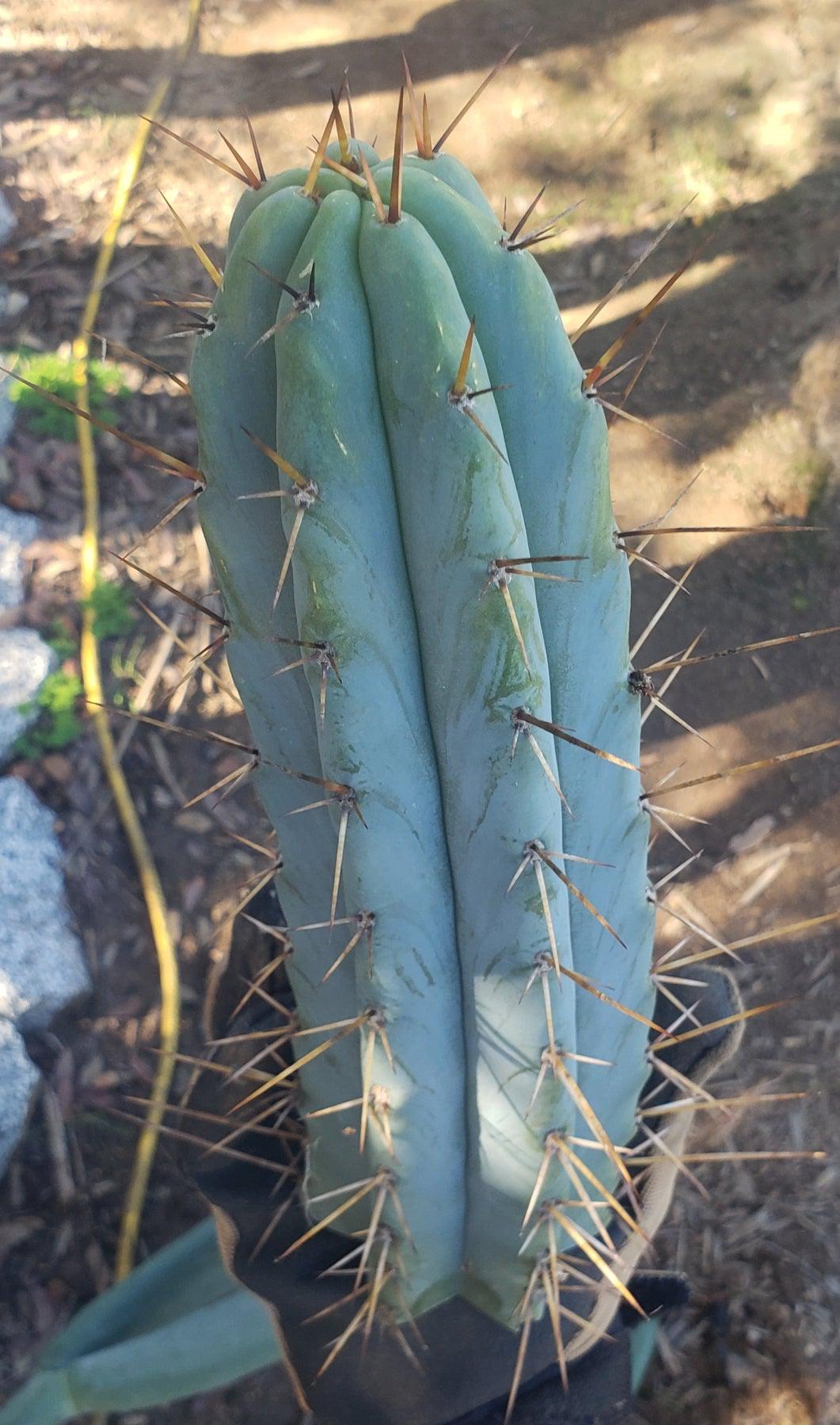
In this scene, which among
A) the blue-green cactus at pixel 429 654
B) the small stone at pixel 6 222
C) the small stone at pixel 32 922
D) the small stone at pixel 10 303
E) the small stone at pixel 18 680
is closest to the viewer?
the blue-green cactus at pixel 429 654

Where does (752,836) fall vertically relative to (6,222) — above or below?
below

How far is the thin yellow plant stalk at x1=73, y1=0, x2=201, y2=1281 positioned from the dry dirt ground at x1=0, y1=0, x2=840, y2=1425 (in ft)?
0.11

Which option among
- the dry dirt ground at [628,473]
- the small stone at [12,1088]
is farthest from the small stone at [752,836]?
the small stone at [12,1088]

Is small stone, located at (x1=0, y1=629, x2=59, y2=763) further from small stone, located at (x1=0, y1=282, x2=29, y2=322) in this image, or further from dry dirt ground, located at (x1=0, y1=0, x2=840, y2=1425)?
small stone, located at (x1=0, y1=282, x2=29, y2=322)

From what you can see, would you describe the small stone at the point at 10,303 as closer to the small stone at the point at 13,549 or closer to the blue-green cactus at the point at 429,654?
the small stone at the point at 13,549

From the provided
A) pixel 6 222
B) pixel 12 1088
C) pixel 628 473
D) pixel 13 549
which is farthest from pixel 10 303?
pixel 12 1088

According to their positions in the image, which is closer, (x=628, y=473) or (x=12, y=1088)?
(x=12, y=1088)

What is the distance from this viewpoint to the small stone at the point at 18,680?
8.21 ft

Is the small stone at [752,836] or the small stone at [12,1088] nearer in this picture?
the small stone at [12,1088]

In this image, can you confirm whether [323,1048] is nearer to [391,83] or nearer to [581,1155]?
[581,1155]

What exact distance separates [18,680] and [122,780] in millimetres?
361

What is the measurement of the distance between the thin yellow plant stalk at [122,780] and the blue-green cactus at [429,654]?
70cm

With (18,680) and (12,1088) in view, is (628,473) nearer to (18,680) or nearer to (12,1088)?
(18,680)

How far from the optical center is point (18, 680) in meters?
2.55
